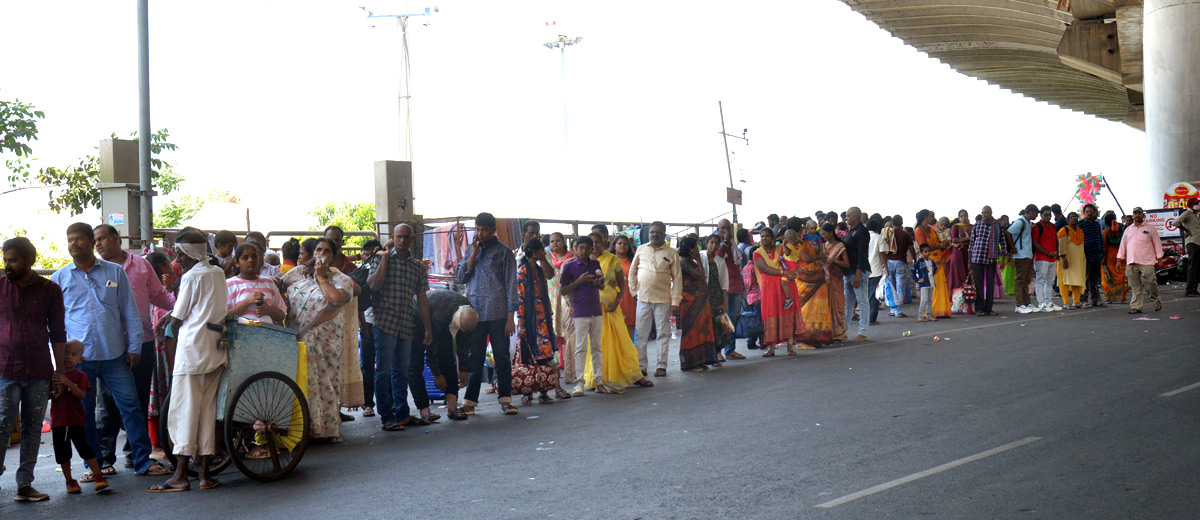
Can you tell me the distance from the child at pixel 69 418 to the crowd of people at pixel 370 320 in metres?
0.01

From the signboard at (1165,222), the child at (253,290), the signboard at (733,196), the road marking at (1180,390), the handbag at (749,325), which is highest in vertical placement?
the signboard at (733,196)

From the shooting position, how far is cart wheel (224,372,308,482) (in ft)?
22.6

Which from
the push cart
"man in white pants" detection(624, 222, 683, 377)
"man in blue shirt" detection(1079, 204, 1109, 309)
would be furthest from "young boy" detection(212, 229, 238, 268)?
"man in blue shirt" detection(1079, 204, 1109, 309)

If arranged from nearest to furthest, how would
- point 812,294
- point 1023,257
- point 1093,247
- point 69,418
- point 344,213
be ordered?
point 69,418
point 812,294
point 1023,257
point 1093,247
point 344,213

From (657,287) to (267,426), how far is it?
5.83 meters

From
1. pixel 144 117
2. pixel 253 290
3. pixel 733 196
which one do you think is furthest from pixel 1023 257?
pixel 253 290

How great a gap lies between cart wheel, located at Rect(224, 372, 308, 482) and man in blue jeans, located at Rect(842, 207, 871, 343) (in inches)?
382

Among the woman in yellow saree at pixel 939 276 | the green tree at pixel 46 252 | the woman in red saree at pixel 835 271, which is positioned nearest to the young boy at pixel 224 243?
the woman in red saree at pixel 835 271

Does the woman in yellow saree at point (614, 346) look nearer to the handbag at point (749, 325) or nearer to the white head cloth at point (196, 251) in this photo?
the handbag at point (749, 325)

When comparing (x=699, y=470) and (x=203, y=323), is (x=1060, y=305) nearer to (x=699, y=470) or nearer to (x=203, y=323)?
(x=699, y=470)

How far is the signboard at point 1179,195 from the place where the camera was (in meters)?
26.0

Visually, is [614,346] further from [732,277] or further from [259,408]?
[259,408]

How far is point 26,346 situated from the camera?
6566mm

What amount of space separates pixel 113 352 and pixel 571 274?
4.86m
